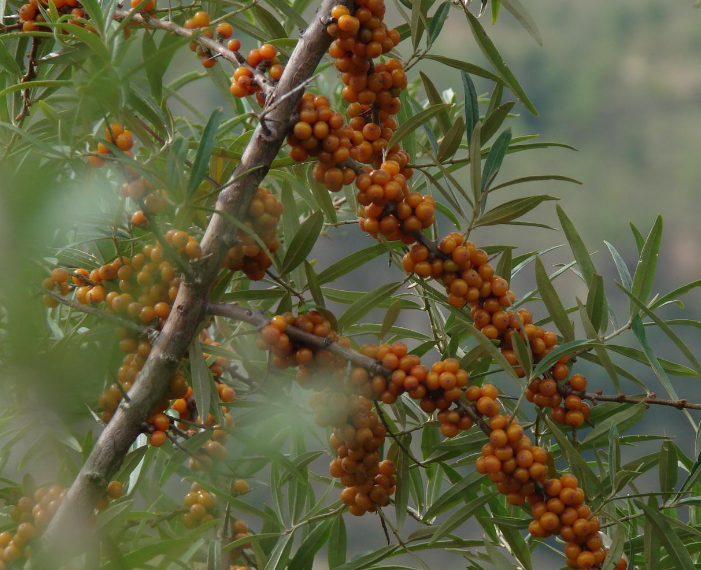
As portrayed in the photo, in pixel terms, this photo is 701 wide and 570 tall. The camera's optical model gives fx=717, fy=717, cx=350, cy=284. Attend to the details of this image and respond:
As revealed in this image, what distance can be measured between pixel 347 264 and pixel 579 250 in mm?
216

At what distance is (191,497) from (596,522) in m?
0.43

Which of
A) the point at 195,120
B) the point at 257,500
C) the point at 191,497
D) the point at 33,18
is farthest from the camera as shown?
the point at 195,120

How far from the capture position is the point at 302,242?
0.61 meters

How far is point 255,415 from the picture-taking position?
68cm

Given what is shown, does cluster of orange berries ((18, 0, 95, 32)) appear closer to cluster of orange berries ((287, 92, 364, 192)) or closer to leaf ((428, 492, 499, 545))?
cluster of orange berries ((287, 92, 364, 192))

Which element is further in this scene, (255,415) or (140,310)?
(255,415)

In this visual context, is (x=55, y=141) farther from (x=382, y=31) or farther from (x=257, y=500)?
(x=257, y=500)

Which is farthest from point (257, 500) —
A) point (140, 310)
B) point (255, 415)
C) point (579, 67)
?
point (579, 67)

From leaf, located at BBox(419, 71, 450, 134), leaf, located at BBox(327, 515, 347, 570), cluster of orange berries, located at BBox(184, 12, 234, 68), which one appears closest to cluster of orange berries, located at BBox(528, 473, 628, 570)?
leaf, located at BBox(327, 515, 347, 570)

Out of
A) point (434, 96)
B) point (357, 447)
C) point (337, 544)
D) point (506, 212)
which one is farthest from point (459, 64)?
point (337, 544)

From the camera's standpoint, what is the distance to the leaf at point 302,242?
60 cm

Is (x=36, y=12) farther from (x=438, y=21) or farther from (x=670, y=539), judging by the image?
(x=670, y=539)

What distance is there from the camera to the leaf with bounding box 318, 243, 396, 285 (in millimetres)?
650

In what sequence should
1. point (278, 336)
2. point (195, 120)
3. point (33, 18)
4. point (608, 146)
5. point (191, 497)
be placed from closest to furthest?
point (278, 336) → point (33, 18) → point (191, 497) → point (195, 120) → point (608, 146)
